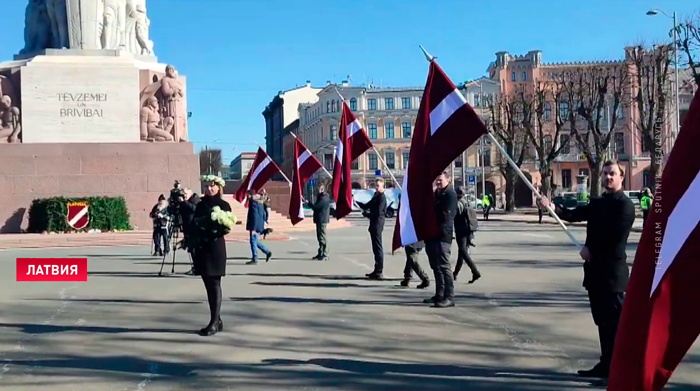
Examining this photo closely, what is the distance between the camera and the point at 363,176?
94.6 metres

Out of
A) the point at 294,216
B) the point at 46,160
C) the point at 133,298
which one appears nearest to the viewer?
the point at 133,298

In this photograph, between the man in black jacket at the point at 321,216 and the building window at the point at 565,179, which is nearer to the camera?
the man in black jacket at the point at 321,216

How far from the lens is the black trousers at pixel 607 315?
6.37 metres

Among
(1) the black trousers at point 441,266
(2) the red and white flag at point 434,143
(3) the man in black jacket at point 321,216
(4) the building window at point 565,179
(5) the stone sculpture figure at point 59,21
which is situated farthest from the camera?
(4) the building window at point 565,179

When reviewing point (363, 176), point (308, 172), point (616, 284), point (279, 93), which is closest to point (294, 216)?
point (308, 172)

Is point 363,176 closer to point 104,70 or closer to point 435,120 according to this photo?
point 104,70

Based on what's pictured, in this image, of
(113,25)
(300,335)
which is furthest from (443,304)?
(113,25)

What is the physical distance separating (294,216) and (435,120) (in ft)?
32.1

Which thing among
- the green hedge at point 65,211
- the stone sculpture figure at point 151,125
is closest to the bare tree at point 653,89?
the stone sculpture figure at point 151,125

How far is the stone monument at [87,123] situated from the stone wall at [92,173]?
0.11 feet

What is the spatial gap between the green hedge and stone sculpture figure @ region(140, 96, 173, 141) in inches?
117

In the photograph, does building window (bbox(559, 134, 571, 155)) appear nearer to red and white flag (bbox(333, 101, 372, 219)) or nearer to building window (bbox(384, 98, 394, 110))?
building window (bbox(384, 98, 394, 110))

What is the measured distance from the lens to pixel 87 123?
89.4ft

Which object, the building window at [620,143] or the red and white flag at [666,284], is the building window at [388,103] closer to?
the building window at [620,143]
